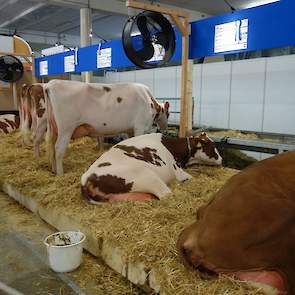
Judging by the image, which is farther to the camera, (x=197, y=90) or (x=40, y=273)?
(x=197, y=90)

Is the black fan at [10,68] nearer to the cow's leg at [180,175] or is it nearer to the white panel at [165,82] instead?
the white panel at [165,82]

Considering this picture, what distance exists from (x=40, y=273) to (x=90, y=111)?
232 centimetres

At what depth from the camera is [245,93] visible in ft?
23.4

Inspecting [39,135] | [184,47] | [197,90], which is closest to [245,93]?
[197,90]

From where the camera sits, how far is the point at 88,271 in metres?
2.18

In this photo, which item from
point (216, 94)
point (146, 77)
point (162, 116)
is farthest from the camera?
point (146, 77)

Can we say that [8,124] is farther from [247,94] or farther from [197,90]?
[247,94]

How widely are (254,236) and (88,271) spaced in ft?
3.89

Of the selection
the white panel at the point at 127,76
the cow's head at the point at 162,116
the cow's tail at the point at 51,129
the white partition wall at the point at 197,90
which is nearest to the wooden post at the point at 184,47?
the cow's head at the point at 162,116

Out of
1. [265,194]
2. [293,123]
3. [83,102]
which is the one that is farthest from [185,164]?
[293,123]

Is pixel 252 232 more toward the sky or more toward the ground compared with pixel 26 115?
more toward the ground

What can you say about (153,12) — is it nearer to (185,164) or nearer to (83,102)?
(83,102)

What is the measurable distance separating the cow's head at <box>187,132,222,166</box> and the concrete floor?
6.13 ft

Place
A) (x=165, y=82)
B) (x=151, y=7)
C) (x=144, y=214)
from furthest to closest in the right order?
(x=165, y=82)
(x=151, y=7)
(x=144, y=214)
